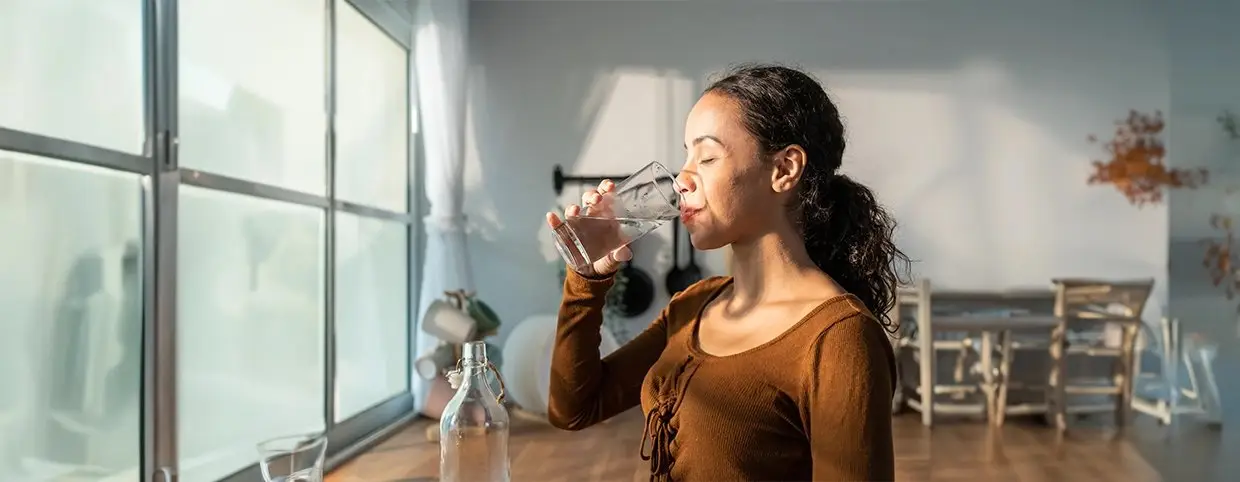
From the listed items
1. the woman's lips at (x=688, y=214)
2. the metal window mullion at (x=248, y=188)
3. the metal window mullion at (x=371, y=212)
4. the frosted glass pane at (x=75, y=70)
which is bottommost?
the woman's lips at (x=688, y=214)

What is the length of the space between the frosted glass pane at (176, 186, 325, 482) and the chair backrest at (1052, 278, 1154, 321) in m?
3.40

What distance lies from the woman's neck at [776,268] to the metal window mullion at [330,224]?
117 inches

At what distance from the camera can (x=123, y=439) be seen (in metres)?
2.42

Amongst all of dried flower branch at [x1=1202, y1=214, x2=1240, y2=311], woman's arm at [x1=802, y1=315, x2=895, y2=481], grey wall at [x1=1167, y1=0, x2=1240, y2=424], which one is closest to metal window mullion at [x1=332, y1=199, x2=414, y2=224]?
woman's arm at [x1=802, y1=315, x2=895, y2=481]

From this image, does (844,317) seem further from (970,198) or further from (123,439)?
(970,198)

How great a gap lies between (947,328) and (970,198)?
1.23 metres

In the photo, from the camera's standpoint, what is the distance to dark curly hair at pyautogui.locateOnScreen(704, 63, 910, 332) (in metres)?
1.08

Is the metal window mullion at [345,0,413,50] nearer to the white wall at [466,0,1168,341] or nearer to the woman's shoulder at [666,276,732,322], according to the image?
the white wall at [466,0,1168,341]

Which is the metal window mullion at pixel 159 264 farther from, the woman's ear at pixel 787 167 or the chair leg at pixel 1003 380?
the chair leg at pixel 1003 380

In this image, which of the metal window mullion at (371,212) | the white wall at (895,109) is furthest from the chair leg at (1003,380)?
the metal window mullion at (371,212)

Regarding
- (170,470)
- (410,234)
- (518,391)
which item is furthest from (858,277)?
(410,234)

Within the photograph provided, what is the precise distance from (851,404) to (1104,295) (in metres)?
4.09

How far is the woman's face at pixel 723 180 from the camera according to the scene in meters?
1.08

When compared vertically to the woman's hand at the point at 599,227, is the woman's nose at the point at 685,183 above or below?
above
